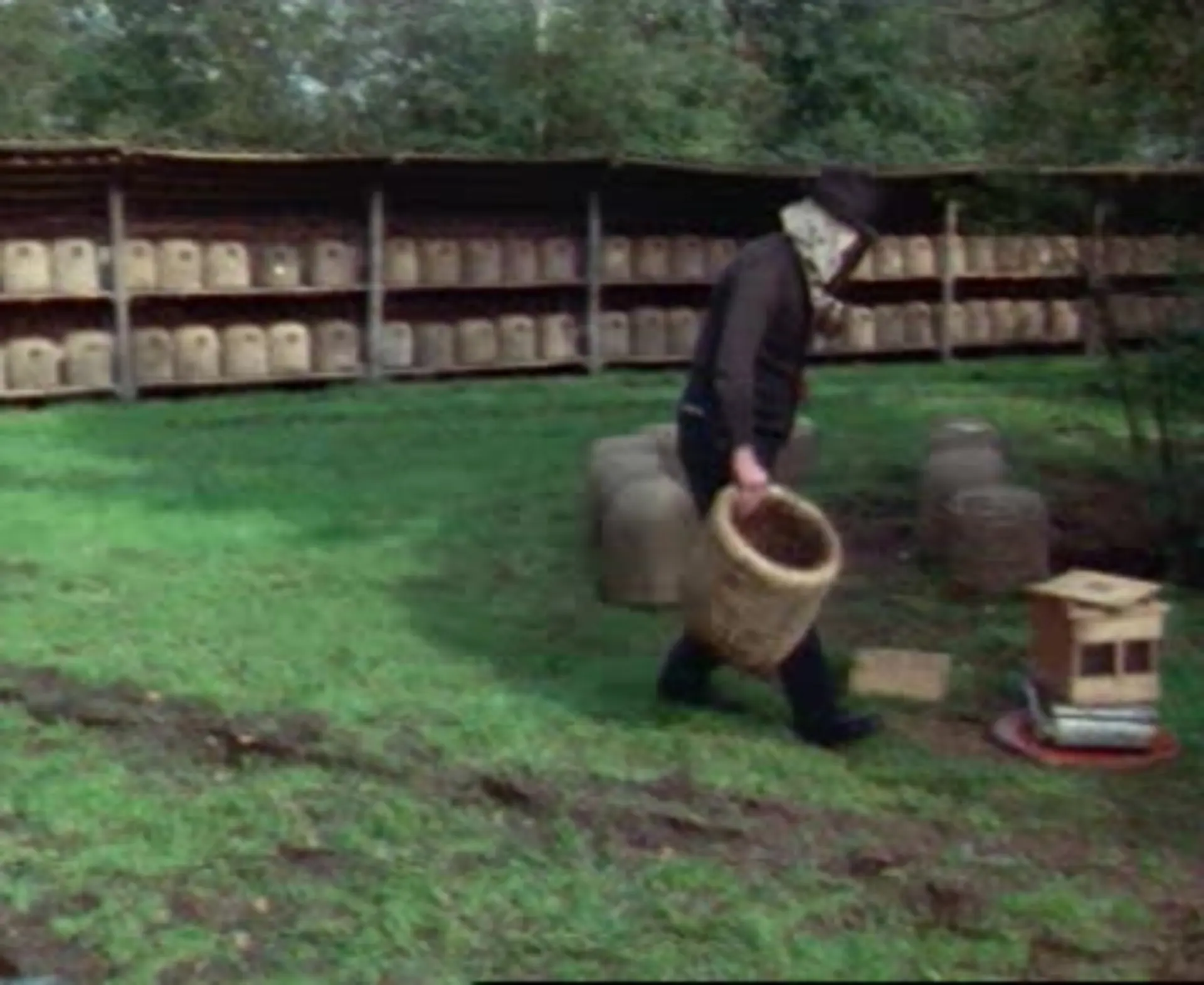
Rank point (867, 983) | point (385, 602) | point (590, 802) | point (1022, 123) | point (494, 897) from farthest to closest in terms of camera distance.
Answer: point (1022, 123), point (385, 602), point (590, 802), point (494, 897), point (867, 983)

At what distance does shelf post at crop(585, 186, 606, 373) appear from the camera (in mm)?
18406

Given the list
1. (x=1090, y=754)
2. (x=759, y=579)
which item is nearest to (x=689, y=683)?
(x=759, y=579)

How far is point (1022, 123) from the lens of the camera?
1064cm

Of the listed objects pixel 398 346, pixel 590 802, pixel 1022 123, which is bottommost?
pixel 398 346

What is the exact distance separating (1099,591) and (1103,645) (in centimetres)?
20

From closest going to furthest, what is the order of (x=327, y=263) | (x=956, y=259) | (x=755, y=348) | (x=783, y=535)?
(x=755, y=348) < (x=783, y=535) < (x=327, y=263) < (x=956, y=259)

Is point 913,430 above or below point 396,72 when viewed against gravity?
below

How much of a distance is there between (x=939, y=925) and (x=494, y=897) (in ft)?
3.38

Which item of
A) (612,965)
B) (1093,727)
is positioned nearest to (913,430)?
(1093,727)

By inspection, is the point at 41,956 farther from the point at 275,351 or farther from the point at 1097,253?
the point at 275,351

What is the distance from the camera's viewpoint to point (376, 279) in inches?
684

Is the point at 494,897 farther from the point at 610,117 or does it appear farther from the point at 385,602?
the point at 610,117

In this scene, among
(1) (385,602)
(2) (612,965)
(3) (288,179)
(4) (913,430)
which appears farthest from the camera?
(3) (288,179)

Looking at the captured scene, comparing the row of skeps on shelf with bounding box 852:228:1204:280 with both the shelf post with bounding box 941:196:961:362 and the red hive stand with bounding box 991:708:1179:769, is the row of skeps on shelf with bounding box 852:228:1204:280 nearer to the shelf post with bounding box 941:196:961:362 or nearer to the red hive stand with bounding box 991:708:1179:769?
the shelf post with bounding box 941:196:961:362
